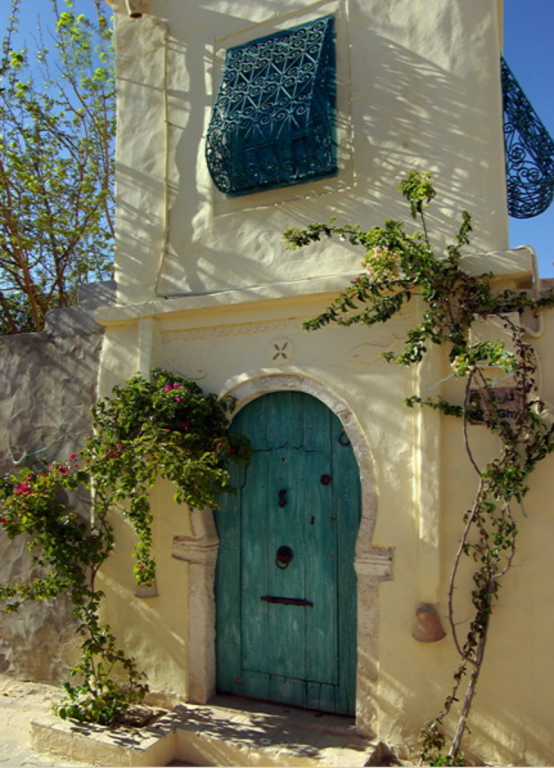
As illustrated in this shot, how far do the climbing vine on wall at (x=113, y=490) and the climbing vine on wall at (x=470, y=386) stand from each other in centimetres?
124

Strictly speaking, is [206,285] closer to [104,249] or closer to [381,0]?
[381,0]

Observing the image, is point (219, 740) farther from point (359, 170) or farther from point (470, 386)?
point (359, 170)

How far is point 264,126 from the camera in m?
4.63

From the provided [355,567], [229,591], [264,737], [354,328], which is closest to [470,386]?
[354,328]

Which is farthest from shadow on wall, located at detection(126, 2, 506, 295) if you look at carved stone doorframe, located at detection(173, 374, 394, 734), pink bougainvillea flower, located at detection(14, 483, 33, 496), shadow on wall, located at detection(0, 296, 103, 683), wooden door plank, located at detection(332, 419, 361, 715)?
pink bougainvillea flower, located at detection(14, 483, 33, 496)

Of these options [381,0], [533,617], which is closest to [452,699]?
[533,617]

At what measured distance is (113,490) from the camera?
189 inches

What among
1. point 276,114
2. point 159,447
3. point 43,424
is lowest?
point 159,447

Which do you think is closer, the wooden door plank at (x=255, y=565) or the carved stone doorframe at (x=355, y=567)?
the carved stone doorframe at (x=355, y=567)

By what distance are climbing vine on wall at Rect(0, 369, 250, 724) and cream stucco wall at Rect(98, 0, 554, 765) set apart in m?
0.22

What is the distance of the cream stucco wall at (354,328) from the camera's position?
12.8 ft

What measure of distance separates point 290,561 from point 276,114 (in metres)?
3.02

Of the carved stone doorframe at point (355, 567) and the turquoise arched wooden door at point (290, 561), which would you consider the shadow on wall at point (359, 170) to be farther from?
the turquoise arched wooden door at point (290, 561)

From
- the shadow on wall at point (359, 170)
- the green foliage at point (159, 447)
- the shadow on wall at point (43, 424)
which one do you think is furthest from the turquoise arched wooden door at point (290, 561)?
the shadow on wall at point (43, 424)
